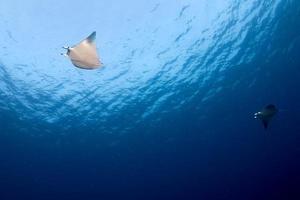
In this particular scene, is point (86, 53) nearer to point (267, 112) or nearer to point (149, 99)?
point (267, 112)

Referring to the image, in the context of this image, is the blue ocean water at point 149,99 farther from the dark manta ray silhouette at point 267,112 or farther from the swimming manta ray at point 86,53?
the swimming manta ray at point 86,53

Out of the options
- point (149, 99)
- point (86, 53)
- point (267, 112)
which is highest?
point (149, 99)

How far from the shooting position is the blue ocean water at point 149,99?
1483cm

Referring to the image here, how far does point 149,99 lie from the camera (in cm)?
2112

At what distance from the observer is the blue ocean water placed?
14.8 meters

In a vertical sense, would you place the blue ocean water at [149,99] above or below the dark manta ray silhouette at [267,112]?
above

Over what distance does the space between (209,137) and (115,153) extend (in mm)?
7873

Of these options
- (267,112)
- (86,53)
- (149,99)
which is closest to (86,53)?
(86,53)

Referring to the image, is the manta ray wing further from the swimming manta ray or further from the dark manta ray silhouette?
the dark manta ray silhouette

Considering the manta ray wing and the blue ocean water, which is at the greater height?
the blue ocean water

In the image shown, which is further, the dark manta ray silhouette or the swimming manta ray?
the dark manta ray silhouette

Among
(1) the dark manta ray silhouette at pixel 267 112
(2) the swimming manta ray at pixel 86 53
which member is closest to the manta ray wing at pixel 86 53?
(2) the swimming manta ray at pixel 86 53

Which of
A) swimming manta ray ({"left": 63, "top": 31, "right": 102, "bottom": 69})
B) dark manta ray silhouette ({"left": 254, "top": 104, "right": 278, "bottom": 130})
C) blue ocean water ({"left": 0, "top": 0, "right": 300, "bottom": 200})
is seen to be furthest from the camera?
blue ocean water ({"left": 0, "top": 0, "right": 300, "bottom": 200})

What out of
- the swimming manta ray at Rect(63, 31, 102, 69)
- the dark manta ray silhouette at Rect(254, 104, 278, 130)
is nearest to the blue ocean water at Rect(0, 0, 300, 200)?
the dark manta ray silhouette at Rect(254, 104, 278, 130)
